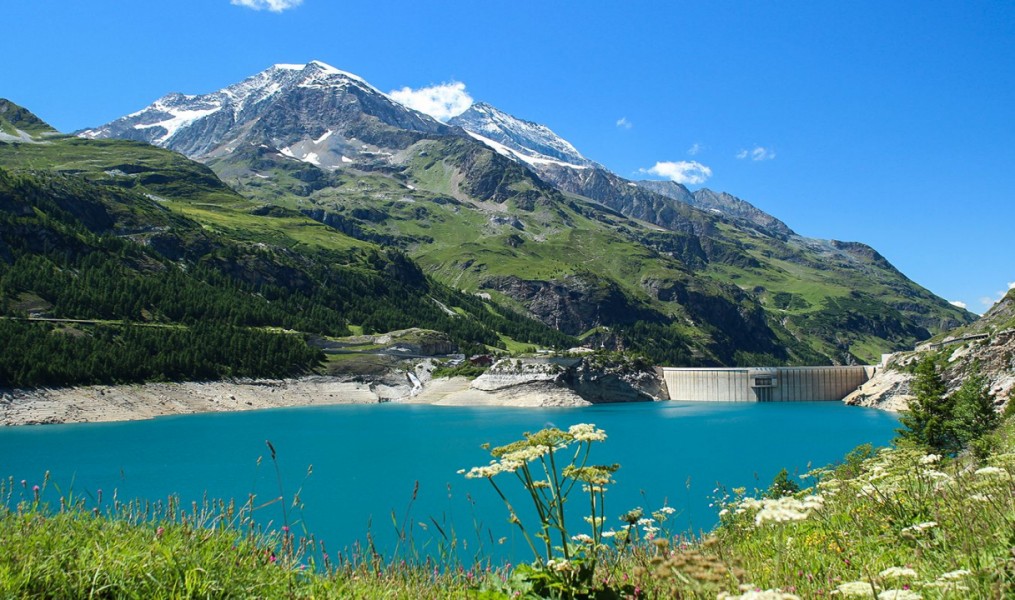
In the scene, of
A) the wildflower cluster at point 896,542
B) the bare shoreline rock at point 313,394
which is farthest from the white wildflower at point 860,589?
the bare shoreline rock at point 313,394

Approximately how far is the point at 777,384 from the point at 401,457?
287 ft

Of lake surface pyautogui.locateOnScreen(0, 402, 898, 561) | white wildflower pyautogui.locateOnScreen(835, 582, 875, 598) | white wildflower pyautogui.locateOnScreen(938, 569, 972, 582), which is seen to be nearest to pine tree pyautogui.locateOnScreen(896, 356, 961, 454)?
lake surface pyautogui.locateOnScreen(0, 402, 898, 561)

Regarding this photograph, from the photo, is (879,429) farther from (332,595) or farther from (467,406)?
(332,595)

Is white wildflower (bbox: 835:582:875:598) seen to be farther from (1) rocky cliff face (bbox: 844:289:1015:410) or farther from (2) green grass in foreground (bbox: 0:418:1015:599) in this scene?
(1) rocky cliff face (bbox: 844:289:1015:410)

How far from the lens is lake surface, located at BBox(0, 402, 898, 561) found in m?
28.2

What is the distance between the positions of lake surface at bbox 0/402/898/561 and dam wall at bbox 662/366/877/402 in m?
21.0

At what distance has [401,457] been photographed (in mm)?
48594

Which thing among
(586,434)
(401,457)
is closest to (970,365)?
(401,457)

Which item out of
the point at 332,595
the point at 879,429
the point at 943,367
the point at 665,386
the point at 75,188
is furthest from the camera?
the point at 75,188

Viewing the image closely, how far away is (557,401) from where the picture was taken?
9925 centimetres

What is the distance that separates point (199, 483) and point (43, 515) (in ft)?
124

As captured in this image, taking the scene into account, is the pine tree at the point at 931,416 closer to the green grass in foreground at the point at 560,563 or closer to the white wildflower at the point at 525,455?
the green grass in foreground at the point at 560,563

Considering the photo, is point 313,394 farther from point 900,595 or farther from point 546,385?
point 900,595

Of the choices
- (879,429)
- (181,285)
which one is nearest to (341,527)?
(879,429)
